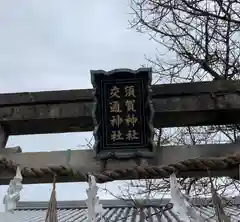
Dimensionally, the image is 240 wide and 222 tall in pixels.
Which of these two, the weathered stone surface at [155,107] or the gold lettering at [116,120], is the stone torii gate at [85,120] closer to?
the weathered stone surface at [155,107]

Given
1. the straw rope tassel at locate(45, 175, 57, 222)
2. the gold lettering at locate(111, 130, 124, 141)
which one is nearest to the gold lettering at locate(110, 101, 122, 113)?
the gold lettering at locate(111, 130, 124, 141)

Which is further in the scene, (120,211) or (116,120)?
(120,211)

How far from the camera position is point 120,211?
742 centimetres

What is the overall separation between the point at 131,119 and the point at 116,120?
105mm

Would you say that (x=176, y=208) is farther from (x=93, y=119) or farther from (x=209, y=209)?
(x=209, y=209)

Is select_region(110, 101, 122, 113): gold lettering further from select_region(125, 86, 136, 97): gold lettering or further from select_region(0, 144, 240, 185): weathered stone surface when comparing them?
select_region(0, 144, 240, 185): weathered stone surface

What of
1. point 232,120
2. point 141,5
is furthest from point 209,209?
point 232,120

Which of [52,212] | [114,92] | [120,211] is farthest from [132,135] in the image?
[120,211]

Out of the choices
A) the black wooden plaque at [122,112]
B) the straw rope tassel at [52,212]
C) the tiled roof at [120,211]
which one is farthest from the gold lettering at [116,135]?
the tiled roof at [120,211]

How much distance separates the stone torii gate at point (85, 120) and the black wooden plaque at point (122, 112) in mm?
91

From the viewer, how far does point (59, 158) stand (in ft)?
9.54

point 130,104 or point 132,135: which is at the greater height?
point 130,104

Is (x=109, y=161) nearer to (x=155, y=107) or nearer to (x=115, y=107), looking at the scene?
(x=115, y=107)

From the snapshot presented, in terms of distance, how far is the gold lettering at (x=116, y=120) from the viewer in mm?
2918
